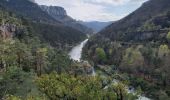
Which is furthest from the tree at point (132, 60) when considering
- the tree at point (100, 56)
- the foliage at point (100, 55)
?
the foliage at point (100, 55)

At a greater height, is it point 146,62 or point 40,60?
point 40,60

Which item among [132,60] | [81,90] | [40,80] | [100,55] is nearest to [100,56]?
[100,55]

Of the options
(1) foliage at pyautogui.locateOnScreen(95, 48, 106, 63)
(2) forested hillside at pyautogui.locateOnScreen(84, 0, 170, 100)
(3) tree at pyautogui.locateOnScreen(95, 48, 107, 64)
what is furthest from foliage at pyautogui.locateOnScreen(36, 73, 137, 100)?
(1) foliage at pyautogui.locateOnScreen(95, 48, 106, 63)

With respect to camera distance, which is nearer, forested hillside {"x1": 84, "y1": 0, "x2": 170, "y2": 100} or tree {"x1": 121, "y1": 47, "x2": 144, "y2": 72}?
forested hillside {"x1": 84, "y1": 0, "x2": 170, "y2": 100}

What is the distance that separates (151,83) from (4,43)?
49489 mm

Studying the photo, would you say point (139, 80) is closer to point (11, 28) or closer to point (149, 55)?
point (149, 55)

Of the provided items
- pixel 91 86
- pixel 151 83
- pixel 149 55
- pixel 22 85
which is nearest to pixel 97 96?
pixel 91 86

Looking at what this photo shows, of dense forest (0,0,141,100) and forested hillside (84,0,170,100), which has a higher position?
dense forest (0,0,141,100)

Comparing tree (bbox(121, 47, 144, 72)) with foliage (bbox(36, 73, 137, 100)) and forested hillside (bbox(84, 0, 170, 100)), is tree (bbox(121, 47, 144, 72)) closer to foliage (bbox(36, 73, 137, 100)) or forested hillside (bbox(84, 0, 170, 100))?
forested hillside (bbox(84, 0, 170, 100))

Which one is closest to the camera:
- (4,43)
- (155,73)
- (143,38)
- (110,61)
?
(4,43)

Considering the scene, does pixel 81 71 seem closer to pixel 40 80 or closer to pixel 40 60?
pixel 40 60

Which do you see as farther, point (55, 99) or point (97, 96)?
point (55, 99)

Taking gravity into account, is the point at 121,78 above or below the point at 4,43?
below

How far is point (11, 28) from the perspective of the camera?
140 m
